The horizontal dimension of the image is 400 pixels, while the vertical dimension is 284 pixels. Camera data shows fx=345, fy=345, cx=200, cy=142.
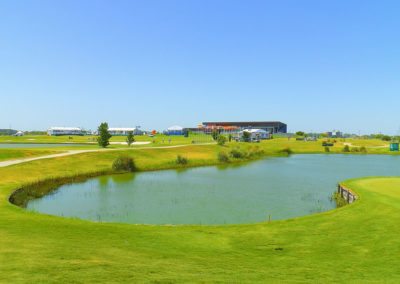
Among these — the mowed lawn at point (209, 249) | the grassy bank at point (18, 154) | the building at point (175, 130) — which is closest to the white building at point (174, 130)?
the building at point (175, 130)

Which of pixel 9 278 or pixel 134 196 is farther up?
pixel 9 278

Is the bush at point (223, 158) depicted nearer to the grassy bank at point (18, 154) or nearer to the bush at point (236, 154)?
the bush at point (236, 154)

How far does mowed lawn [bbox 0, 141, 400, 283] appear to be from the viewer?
10930 mm

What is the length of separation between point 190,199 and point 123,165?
24650 millimetres

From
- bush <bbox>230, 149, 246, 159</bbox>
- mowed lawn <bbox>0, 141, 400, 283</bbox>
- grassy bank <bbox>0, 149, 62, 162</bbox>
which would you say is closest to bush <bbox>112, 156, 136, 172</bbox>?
grassy bank <bbox>0, 149, 62, 162</bbox>

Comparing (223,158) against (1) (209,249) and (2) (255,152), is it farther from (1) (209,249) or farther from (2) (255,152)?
(1) (209,249)

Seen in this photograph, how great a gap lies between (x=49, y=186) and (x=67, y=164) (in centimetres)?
1271

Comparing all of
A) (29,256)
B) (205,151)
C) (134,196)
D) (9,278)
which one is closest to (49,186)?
(134,196)

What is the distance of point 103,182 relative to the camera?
4622cm

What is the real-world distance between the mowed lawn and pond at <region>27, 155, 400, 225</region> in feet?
18.0

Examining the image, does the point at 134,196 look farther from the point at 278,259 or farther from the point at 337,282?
the point at 337,282

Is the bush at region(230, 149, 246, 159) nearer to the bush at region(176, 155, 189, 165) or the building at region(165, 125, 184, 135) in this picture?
the bush at region(176, 155, 189, 165)

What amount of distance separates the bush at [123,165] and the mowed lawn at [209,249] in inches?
1194

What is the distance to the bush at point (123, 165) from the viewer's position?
5544cm
